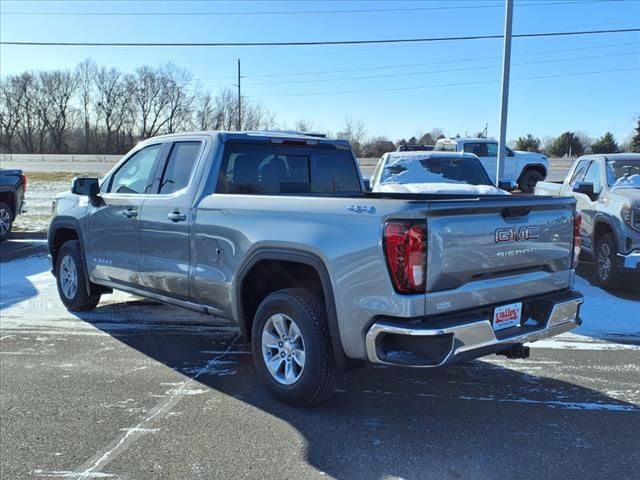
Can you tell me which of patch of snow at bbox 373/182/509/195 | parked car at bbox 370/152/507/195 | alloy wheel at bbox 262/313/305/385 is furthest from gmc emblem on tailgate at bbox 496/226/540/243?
parked car at bbox 370/152/507/195

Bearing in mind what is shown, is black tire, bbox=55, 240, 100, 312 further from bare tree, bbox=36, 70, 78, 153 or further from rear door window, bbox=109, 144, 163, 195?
bare tree, bbox=36, 70, 78, 153

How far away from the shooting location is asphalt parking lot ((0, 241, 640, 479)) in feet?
11.1

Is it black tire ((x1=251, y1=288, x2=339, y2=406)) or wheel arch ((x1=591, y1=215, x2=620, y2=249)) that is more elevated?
wheel arch ((x1=591, y1=215, x2=620, y2=249))

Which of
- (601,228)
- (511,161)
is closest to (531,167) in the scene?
(511,161)

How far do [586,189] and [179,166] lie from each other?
5820 millimetres

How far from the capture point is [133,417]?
4.03 meters

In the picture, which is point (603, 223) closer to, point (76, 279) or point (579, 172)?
point (579, 172)

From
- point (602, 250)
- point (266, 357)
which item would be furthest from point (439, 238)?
point (602, 250)

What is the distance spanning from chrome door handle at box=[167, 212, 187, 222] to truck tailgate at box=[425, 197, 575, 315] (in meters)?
2.31

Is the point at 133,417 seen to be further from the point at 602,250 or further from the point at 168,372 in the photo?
the point at 602,250

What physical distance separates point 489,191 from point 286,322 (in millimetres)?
5917

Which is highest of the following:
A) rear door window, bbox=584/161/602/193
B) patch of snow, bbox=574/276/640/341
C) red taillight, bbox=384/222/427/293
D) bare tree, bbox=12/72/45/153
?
bare tree, bbox=12/72/45/153

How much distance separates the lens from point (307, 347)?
12.9 feet

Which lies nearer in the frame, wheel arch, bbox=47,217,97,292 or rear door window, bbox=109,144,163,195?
rear door window, bbox=109,144,163,195
